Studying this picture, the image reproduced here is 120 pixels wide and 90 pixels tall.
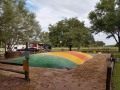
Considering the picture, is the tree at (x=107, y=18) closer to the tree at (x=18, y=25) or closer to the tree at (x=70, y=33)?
the tree at (x=70, y=33)

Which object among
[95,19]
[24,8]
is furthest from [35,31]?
[95,19]

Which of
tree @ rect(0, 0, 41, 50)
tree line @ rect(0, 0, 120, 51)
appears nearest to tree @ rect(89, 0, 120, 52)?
tree line @ rect(0, 0, 120, 51)

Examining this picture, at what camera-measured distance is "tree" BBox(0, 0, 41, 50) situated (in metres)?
28.4

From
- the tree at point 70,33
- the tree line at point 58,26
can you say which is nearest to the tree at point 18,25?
the tree line at point 58,26

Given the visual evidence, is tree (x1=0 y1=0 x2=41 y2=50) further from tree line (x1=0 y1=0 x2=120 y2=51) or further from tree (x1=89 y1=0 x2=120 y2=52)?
tree (x1=89 y1=0 x2=120 y2=52)

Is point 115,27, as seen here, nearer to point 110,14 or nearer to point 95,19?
point 110,14

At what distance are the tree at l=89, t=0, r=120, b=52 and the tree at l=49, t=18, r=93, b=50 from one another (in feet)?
9.07

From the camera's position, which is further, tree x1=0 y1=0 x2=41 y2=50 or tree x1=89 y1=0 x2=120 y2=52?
tree x1=89 y1=0 x2=120 y2=52

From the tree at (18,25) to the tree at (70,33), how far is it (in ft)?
40.3

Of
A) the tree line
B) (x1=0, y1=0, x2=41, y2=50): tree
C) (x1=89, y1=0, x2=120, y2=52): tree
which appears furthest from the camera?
(x1=89, y1=0, x2=120, y2=52): tree

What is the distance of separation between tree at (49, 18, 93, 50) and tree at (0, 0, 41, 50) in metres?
12.3

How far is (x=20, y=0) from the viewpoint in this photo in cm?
3397

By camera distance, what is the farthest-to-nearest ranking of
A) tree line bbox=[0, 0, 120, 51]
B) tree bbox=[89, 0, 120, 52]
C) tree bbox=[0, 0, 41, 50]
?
tree bbox=[89, 0, 120, 52] → tree line bbox=[0, 0, 120, 51] → tree bbox=[0, 0, 41, 50]

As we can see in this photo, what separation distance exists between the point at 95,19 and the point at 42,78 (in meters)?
46.3
